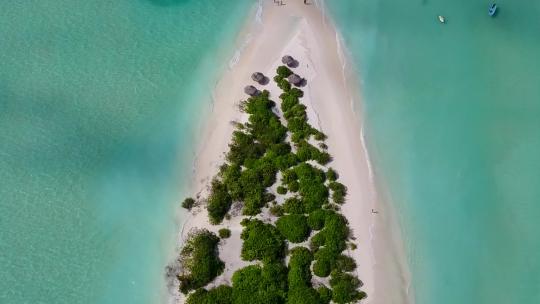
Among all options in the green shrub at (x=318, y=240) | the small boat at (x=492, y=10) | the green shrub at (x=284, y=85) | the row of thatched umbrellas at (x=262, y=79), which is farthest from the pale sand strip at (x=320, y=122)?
the small boat at (x=492, y=10)

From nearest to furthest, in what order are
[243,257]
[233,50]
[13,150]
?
[243,257], [13,150], [233,50]

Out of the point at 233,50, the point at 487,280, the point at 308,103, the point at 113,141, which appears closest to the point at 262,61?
the point at 233,50

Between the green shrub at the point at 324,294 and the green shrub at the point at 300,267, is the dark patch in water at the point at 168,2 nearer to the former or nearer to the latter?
the green shrub at the point at 300,267

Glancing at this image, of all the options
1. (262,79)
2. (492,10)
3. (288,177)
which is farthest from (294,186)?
(492,10)

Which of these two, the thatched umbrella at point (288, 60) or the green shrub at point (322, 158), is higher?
the thatched umbrella at point (288, 60)

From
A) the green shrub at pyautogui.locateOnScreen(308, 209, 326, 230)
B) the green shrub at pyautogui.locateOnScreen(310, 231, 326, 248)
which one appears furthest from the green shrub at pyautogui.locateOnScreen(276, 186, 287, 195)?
the green shrub at pyautogui.locateOnScreen(310, 231, 326, 248)

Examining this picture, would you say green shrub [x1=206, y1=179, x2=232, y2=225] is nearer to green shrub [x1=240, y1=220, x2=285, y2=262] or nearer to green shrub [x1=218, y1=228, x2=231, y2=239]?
green shrub [x1=218, y1=228, x2=231, y2=239]

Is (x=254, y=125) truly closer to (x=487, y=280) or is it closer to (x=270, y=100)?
(x=270, y=100)
